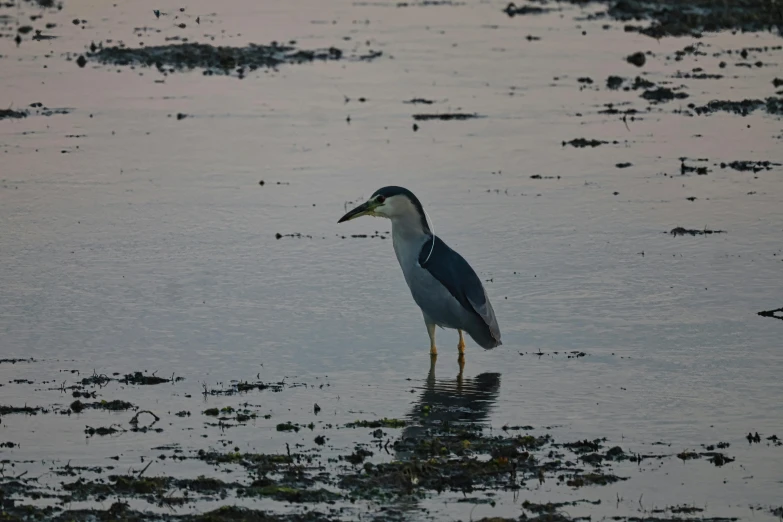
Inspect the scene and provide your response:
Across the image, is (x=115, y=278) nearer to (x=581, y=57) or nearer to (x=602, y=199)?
(x=602, y=199)

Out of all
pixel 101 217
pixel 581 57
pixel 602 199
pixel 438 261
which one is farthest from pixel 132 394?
pixel 581 57

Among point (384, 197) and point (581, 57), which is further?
point (581, 57)

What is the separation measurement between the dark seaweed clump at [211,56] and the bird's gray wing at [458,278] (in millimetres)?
14661

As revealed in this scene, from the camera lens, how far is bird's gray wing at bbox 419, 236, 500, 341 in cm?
1177

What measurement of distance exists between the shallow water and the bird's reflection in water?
57 millimetres

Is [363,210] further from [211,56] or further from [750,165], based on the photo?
[211,56]

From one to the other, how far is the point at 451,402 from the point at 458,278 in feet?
4.99

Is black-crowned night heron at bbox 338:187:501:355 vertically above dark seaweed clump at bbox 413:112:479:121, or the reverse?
dark seaweed clump at bbox 413:112:479:121

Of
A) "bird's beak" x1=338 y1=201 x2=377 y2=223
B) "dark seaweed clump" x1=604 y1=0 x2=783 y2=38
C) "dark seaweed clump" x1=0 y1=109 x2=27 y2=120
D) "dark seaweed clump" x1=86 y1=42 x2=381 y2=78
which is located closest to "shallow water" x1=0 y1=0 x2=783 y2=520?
"dark seaweed clump" x1=0 y1=109 x2=27 y2=120

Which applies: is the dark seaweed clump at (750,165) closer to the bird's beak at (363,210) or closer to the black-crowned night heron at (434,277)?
the black-crowned night heron at (434,277)

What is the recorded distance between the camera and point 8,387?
1073cm

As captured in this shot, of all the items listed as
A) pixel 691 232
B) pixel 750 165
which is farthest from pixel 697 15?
pixel 691 232

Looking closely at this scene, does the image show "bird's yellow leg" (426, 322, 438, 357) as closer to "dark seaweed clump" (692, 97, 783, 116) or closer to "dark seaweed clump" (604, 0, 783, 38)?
"dark seaweed clump" (692, 97, 783, 116)

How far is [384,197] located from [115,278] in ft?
10.2
